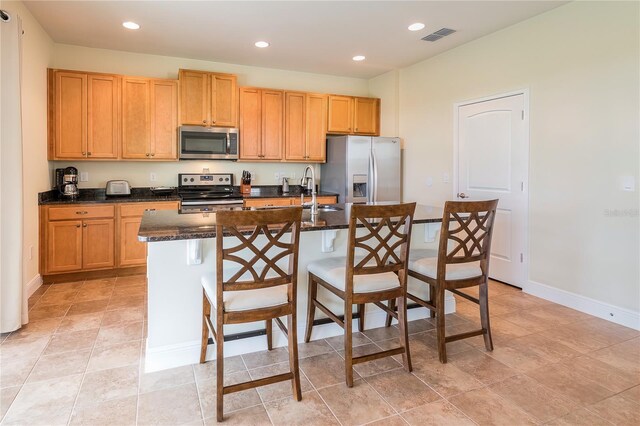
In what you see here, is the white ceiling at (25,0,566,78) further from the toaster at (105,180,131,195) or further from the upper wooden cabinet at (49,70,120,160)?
the toaster at (105,180,131,195)

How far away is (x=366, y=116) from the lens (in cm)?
592

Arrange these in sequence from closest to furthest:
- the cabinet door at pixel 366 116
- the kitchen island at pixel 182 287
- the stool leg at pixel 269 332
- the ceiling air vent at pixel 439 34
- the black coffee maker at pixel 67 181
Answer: the kitchen island at pixel 182 287
the stool leg at pixel 269 332
the ceiling air vent at pixel 439 34
the black coffee maker at pixel 67 181
the cabinet door at pixel 366 116

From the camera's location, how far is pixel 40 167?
4008 millimetres

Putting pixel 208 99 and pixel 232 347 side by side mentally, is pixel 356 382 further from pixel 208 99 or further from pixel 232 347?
pixel 208 99

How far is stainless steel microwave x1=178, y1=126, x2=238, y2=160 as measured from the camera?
15.8 feet

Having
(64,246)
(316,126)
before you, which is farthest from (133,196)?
(316,126)

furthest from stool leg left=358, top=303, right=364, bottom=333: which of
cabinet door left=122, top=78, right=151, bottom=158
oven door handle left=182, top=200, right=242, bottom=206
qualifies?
cabinet door left=122, top=78, right=151, bottom=158

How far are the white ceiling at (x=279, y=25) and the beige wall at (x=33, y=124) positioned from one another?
175 millimetres

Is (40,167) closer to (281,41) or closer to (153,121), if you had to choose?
(153,121)

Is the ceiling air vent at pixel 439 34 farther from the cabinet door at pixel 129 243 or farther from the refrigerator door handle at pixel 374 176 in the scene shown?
the cabinet door at pixel 129 243

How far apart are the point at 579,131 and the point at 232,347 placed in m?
3.34

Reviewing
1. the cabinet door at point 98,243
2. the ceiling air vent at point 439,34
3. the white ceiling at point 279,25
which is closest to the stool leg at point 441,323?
the white ceiling at point 279,25

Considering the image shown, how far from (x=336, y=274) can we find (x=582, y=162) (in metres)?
2.54

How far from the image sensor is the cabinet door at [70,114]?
14.0 ft
